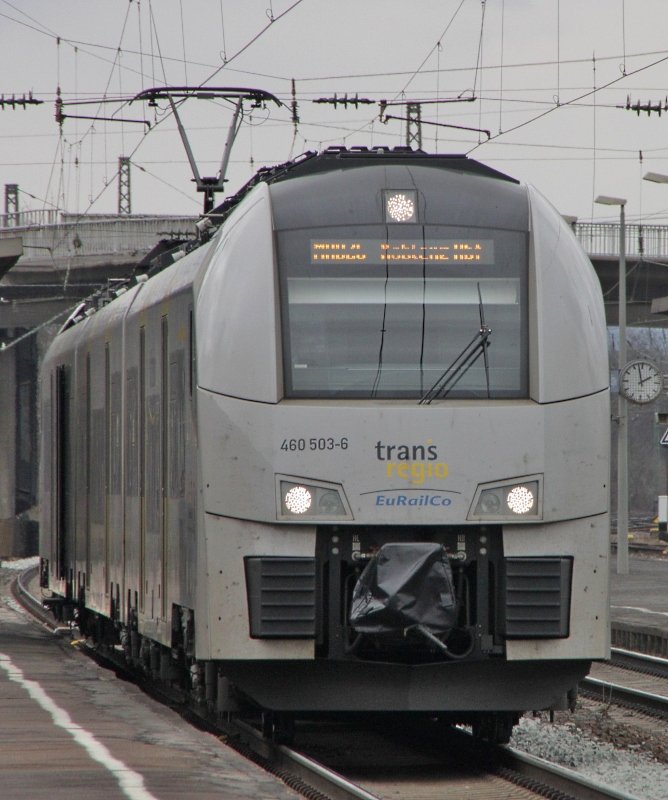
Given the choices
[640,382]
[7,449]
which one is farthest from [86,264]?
[640,382]

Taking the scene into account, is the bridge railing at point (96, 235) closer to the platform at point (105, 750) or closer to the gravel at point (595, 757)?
the platform at point (105, 750)

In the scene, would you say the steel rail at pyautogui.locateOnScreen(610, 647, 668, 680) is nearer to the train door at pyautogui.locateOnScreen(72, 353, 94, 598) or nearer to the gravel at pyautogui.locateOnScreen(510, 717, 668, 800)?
the gravel at pyautogui.locateOnScreen(510, 717, 668, 800)

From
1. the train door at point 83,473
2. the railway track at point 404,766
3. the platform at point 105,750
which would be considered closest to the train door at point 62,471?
the train door at point 83,473

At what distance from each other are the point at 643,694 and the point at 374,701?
5039 mm

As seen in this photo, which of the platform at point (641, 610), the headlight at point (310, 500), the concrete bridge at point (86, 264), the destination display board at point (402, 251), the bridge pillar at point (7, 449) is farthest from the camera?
the bridge pillar at point (7, 449)

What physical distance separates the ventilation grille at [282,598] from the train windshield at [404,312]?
1.03 meters

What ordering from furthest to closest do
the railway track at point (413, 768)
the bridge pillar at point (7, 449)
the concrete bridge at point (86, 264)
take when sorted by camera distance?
the bridge pillar at point (7, 449)
the concrete bridge at point (86, 264)
the railway track at point (413, 768)

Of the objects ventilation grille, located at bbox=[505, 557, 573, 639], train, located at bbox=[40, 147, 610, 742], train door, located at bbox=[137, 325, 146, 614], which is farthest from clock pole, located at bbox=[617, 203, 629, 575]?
ventilation grille, located at bbox=[505, 557, 573, 639]

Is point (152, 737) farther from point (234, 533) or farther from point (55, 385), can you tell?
point (55, 385)

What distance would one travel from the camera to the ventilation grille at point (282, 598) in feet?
34.4

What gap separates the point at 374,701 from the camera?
421 inches

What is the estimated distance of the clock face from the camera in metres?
33.9

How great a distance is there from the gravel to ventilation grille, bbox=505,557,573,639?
1017 millimetres

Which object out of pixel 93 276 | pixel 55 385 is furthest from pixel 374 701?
pixel 93 276
